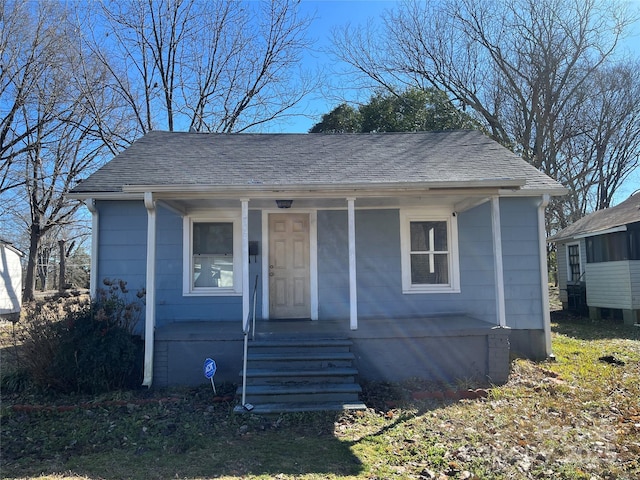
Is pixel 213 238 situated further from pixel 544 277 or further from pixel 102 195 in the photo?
pixel 544 277

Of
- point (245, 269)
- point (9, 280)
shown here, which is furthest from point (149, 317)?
point (9, 280)

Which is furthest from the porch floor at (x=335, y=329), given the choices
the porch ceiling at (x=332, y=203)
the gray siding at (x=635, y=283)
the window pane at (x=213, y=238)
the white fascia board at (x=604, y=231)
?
the white fascia board at (x=604, y=231)

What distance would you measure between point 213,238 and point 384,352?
363 centimetres

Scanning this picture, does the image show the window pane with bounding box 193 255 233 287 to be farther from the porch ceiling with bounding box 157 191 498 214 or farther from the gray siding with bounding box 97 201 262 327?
the porch ceiling with bounding box 157 191 498 214

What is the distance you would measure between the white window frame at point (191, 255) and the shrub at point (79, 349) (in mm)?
1504

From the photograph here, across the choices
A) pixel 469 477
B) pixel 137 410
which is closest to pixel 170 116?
pixel 137 410

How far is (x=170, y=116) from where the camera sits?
58.2 feet

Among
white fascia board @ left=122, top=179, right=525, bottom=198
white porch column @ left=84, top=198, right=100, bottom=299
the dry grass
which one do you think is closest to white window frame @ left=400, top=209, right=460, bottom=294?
white fascia board @ left=122, top=179, right=525, bottom=198

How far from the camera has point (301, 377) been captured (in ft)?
18.7

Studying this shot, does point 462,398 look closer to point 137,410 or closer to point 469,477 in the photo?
point 469,477

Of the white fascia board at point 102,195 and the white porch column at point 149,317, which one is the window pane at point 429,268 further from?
the white fascia board at point 102,195

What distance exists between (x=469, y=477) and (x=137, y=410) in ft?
12.9

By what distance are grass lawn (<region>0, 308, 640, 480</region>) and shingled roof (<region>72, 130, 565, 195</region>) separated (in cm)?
292

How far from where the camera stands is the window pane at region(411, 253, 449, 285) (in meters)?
8.08
